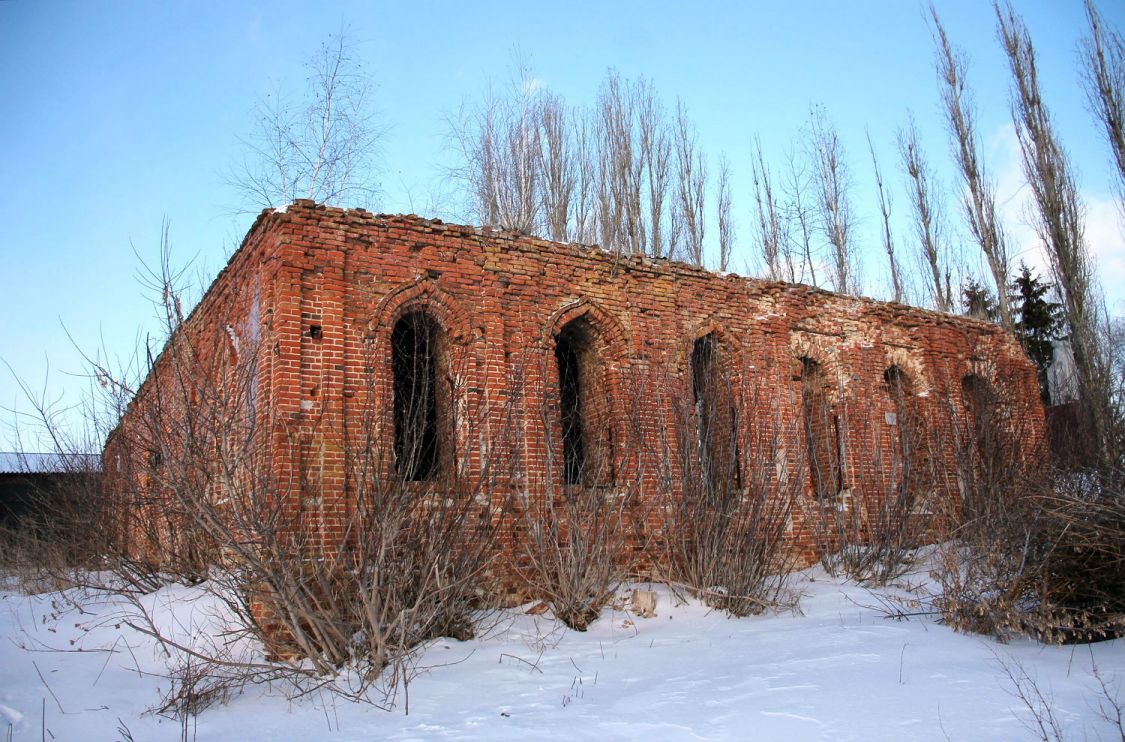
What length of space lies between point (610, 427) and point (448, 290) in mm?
2664

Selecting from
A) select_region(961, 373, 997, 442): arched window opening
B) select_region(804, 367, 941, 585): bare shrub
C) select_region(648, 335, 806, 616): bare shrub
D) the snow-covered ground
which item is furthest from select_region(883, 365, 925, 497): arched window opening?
the snow-covered ground

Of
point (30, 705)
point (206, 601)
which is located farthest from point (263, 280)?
point (30, 705)

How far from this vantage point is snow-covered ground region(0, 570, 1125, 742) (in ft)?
15.1

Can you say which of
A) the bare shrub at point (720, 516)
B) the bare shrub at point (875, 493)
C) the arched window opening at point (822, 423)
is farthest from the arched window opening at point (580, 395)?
the arched window opening at point (822, 423)

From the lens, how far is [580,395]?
10.2 metres

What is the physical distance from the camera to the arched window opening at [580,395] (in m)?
9.80

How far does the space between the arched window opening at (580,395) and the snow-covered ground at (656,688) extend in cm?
254

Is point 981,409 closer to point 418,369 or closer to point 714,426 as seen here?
point 714,426

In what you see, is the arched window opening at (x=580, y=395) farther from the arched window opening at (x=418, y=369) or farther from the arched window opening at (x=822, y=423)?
the arched window opening at (x=822, y=423)

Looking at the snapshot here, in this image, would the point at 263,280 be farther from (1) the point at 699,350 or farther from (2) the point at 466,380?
(1) the point at 699,350

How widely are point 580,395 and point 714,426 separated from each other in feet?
5.84

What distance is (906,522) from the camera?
30.8 feet

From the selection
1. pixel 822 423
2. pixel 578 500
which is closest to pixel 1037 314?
pixel 822 423

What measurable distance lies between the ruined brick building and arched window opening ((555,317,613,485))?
0.10ft
